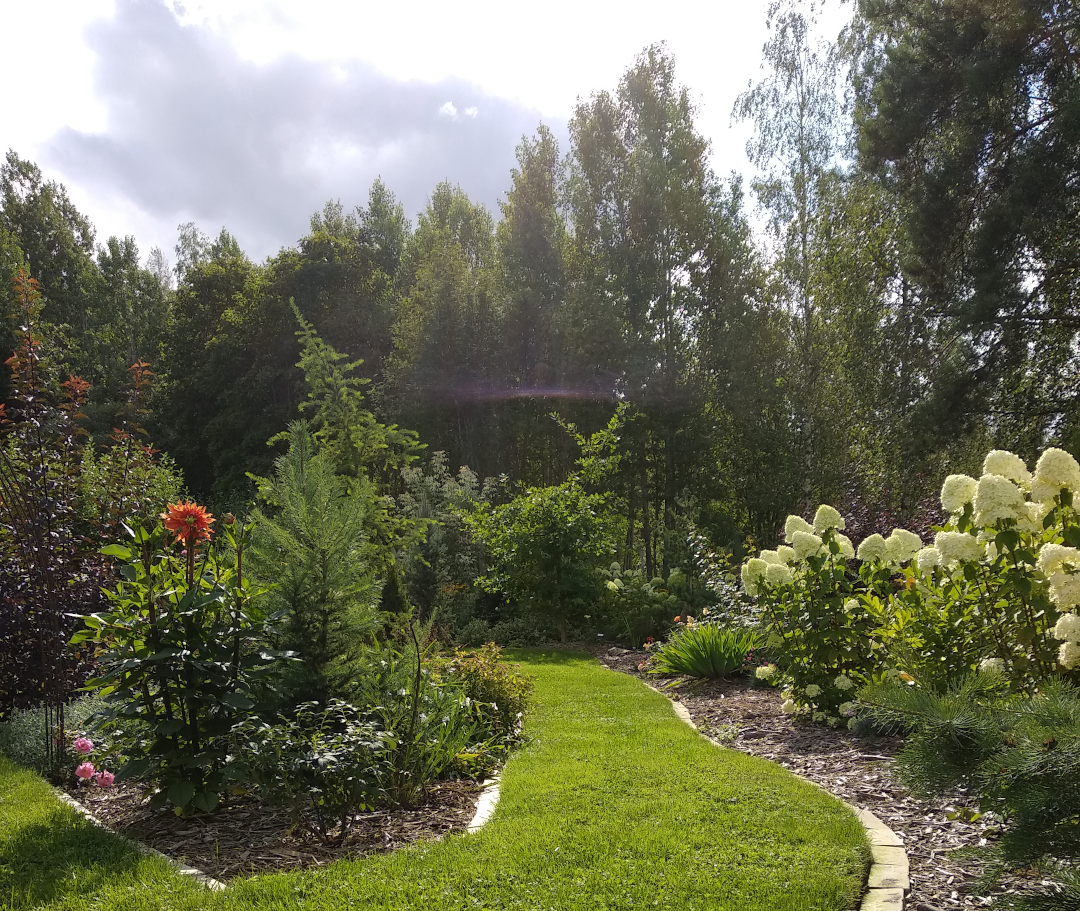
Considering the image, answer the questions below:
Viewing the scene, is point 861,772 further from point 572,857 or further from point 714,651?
point 714,651

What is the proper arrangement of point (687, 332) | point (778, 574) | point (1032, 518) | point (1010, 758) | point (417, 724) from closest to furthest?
point (1010, 758) → point (1032, 518) → point (417, 724) → point (778, 574) → point (687, 332)

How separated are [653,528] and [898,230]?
752cm

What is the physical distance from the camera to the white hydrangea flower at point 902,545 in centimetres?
489

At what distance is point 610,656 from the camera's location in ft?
30.5

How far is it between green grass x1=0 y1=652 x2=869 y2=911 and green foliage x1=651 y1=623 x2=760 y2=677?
2.62 metres

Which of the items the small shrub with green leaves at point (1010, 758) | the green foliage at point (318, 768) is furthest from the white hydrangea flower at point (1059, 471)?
the green foliage at point (318, 768)

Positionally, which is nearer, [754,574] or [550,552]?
[754,574]

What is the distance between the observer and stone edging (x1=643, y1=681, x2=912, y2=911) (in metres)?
2.46

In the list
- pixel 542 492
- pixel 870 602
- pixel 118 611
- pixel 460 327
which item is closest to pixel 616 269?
pixel 460 327

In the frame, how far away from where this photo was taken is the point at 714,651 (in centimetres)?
668

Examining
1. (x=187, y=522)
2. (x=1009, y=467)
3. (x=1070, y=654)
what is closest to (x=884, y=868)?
(x=1070, y=654)

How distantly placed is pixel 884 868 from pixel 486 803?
1.78 meters

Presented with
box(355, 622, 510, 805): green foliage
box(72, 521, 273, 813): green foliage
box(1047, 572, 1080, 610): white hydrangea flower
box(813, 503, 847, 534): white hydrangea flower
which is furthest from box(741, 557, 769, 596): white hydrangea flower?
box(72, 521, 273, 813): green foliage

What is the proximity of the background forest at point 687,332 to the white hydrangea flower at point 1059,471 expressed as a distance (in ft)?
15.0
